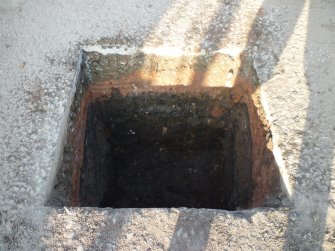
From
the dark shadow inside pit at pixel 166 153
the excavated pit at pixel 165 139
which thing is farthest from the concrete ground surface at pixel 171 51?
the dark shadow inside pit at pixel 166 153

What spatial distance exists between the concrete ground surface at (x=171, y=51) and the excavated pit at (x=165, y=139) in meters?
0.15

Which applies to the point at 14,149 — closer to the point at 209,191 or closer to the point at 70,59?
the point at 70,59

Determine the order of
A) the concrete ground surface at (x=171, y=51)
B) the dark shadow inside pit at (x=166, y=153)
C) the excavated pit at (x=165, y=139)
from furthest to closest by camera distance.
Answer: the dark shadow inside pit at (x=166, y=153) → the excavated pit at (x=165, y=139) → the concrete ground surface at (x=171, y=51)

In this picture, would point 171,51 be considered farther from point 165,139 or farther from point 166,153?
point 166,153

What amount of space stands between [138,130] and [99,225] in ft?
5.14

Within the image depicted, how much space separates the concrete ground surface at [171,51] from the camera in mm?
1929

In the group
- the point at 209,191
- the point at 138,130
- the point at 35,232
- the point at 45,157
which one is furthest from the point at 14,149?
the point at 209,191

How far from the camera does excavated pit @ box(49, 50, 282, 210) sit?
8.32ft

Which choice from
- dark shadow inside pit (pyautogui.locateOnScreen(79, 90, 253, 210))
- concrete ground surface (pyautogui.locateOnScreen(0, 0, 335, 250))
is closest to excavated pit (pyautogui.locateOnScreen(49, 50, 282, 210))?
dark shadow inside pit (pyautogui.locateOnScreen(79, 90, 253, 210))

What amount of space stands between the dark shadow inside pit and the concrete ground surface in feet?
1.63

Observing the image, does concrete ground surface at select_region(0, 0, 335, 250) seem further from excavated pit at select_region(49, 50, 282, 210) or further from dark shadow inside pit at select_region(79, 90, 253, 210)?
dark shadow inside pit at select_region(79, 90, 253, 210)

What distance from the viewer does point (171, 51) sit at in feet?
8.82

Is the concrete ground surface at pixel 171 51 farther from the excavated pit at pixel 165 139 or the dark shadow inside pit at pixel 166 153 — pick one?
the dark shadow inside pit at pixel 166 153

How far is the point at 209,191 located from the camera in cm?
361
